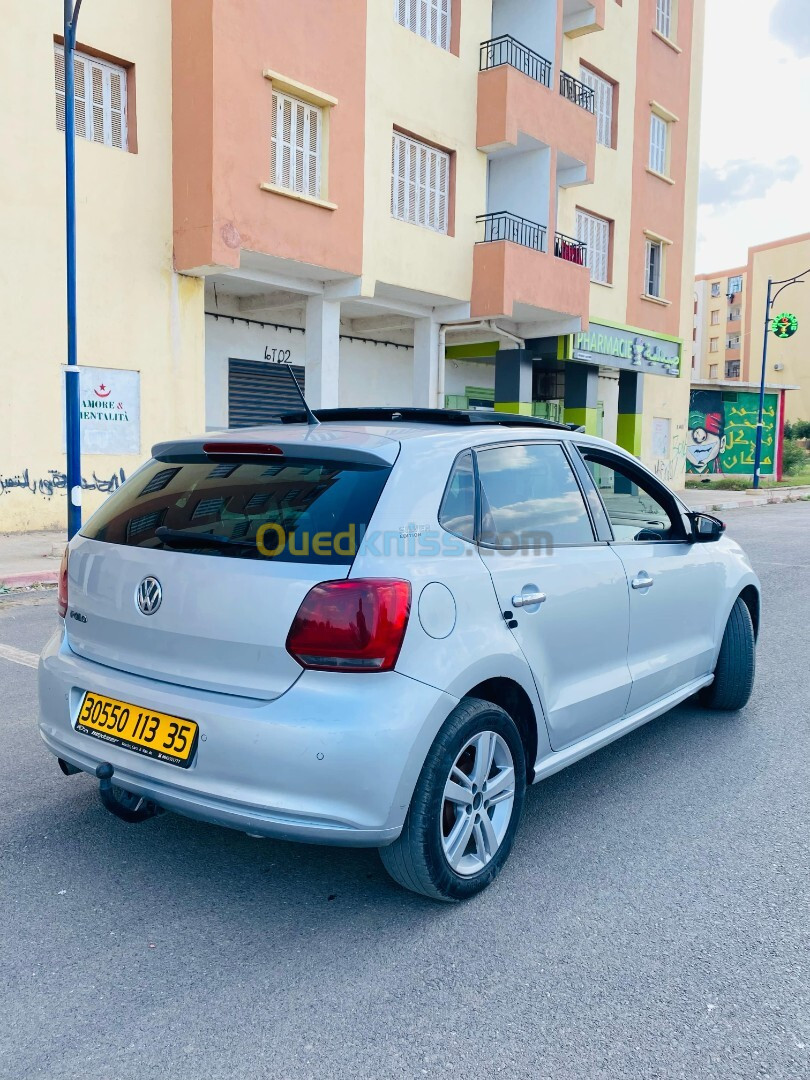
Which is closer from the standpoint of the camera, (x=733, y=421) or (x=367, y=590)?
(x=367, y=590)

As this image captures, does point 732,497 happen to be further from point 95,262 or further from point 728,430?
point 95,262

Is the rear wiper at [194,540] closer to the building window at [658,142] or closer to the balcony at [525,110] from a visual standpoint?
the balcony at [525,110]

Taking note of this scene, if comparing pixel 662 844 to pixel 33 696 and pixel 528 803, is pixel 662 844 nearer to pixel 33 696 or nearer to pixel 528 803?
pixel 528 803

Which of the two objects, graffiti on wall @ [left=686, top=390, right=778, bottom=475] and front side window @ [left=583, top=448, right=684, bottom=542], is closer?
front side window @ [left=583, top=448, right=684, bottom=542]

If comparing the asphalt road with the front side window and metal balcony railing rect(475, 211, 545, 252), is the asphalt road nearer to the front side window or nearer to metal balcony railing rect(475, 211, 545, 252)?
the front side window

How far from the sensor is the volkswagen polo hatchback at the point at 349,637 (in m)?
2.62

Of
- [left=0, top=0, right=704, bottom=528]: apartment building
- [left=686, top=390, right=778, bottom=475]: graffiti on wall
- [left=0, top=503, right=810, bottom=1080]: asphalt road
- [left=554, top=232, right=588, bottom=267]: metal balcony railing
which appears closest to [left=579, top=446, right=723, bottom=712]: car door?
[left=0, top=503, right=810, bottom=1080]: asphalt road

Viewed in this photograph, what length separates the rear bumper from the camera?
257cm

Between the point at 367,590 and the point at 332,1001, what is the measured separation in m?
1.13

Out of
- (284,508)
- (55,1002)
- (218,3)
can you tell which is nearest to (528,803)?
(284,508)

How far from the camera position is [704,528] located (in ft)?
14.9

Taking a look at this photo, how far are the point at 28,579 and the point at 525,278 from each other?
Answer: 12096 millimetres

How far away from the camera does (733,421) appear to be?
124 ft

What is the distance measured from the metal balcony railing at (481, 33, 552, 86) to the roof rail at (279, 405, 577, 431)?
16.3 meters
